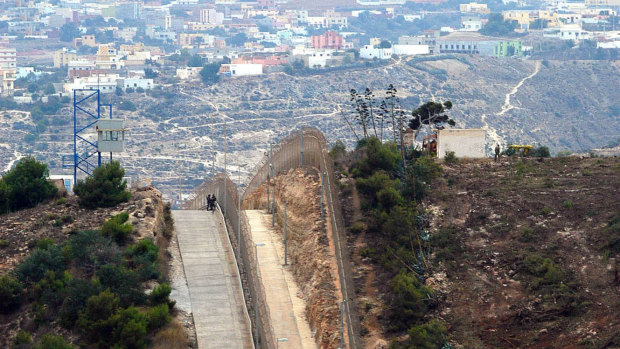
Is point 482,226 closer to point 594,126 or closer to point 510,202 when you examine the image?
point 510,202

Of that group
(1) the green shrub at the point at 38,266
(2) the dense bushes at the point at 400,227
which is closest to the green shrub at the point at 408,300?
(2) the dense bushes at the point at 400,227

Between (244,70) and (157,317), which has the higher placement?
(157,317)

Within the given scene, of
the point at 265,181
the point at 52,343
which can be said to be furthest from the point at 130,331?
the point at 265,181

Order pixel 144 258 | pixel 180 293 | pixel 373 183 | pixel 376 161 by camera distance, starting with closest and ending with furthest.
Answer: pixel 144 258
pixel 180 293
pixel 373 183
pixel 376 161

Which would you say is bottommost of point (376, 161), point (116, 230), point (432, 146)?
point (116, 230)

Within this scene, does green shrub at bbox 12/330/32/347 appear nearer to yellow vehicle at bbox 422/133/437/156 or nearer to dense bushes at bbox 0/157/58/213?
dense bushes at bbox 0/157/58/213

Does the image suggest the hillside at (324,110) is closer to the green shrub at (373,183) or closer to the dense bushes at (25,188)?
the dense bushes at (25,188)

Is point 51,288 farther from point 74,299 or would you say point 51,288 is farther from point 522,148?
point 522,148
